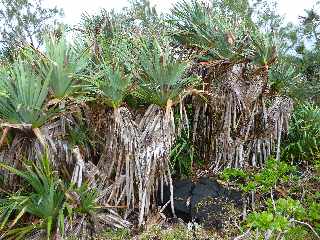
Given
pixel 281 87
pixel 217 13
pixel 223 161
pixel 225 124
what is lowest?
pixel 223 161

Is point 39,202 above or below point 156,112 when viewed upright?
below

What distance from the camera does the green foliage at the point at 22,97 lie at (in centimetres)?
570

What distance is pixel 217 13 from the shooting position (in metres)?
7.86

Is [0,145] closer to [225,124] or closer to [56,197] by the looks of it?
[56,197]

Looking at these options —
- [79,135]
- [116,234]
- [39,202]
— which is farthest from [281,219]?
[79,135]

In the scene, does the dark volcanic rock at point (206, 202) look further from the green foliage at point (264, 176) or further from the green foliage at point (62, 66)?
the green foliage at point (62, 66)

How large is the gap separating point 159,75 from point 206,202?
1805mm

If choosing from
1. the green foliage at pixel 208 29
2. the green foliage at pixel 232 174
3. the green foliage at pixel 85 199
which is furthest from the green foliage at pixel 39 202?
the green foliage at pixel 208 29

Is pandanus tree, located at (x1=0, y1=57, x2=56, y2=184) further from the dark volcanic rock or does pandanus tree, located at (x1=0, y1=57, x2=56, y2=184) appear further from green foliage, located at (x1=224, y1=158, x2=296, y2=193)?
green foliage, located at (x1=224, y1=158, x2=296, y2=193)

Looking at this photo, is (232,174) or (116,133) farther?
(232,174)

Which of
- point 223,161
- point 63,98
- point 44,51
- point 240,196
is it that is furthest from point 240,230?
point 44,51

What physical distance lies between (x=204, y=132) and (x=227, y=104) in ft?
1.91

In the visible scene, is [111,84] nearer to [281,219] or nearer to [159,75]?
[159,75]

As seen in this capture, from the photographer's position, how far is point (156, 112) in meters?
6.53
